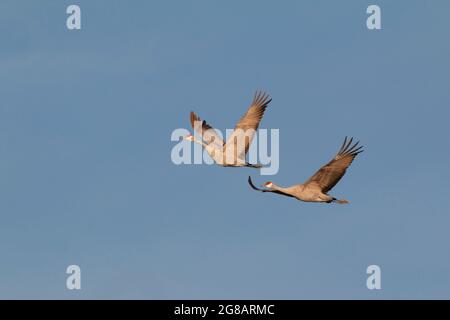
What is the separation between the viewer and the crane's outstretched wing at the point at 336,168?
54.5 m

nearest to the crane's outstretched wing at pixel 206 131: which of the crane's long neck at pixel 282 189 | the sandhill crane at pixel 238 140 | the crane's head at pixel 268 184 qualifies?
the sandhill crane at pixel 238 140

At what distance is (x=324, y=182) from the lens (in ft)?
180

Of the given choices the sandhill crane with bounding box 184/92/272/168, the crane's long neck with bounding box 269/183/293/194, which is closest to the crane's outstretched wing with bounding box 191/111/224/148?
the sandhill crane with bounding box 184/92/272/168

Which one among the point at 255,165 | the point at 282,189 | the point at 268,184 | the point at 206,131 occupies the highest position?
the point at 206,131

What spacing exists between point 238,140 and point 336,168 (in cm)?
729

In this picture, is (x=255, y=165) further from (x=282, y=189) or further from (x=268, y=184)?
(x=282, y=189)

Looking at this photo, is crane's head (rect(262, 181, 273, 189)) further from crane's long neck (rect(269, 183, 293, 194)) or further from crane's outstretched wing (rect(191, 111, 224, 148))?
crane's outstretched wing (rect(191, 111, 224, 148))

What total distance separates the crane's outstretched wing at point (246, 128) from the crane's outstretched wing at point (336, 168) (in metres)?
6.34

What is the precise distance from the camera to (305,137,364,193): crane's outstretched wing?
54.5 meters

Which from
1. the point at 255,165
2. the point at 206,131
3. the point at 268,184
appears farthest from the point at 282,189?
the point at 206,131

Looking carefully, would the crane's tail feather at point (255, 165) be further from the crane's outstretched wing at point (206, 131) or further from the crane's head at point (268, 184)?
the crane's head at point (268, 184)
